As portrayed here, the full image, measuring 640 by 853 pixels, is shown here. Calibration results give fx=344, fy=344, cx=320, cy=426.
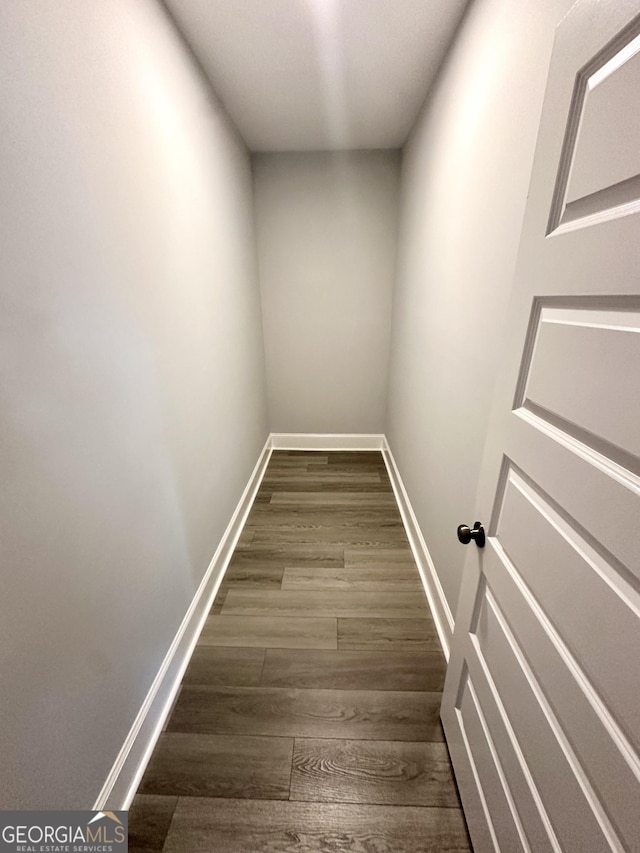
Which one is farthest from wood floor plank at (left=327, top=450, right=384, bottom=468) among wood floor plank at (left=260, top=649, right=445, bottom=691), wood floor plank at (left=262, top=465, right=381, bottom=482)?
wood floor plank at (left=260, top=649, right=445, bottom=691)

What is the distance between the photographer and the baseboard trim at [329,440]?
11.1 ft

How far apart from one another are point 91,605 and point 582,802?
1.11 meters

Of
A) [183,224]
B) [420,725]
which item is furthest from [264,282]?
[420,725]

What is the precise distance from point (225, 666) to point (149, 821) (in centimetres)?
48

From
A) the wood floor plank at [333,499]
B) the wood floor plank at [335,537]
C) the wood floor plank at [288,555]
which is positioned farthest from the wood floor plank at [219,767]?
the wood floor plank at [333,499]

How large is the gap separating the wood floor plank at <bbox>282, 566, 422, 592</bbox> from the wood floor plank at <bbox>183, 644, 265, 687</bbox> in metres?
0.40

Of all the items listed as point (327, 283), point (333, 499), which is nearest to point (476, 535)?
point (333, 499)

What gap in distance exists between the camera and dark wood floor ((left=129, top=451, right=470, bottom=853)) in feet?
3.33

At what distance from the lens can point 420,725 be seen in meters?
1.25

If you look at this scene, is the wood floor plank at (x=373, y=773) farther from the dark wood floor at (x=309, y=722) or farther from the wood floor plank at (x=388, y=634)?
the wood floor plank at (x=388, y=634)

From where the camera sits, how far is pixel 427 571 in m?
1.82

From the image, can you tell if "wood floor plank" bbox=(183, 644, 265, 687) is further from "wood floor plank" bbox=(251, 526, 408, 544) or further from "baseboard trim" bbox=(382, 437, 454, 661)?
"baseboard trim" bbox=(382, 437, 454, 661)

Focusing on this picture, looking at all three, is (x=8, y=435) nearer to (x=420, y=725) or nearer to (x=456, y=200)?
(x=420, y=725)

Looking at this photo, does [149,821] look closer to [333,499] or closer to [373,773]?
[373,773]
